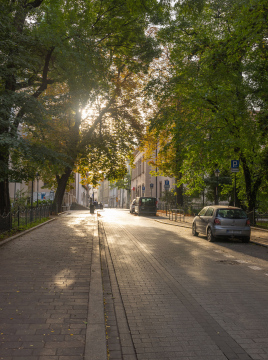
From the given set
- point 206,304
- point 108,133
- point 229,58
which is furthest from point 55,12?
point 108,133

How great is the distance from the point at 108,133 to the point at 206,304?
2398 centimetres

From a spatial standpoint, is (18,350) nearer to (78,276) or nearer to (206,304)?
(206,304)

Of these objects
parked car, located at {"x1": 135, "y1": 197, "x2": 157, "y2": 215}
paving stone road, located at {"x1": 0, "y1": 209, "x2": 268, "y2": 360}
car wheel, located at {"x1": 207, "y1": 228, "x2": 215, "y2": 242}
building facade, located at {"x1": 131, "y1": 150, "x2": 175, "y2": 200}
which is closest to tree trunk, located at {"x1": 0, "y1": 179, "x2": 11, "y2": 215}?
paving stone road, located at {"x1": 0, "y1": 209, "x2": 268, "y2": 360}

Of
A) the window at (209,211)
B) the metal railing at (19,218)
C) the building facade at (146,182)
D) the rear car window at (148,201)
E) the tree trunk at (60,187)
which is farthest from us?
the building facade at (146,182)

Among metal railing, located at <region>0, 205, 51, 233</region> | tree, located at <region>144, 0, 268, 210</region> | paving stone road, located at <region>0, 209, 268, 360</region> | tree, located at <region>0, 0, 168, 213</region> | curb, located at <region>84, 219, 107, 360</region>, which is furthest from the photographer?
tree, located at <region>144, 0, 268, 210</region>

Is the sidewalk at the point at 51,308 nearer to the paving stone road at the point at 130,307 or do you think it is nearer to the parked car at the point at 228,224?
the paving stone road at the point at 130,307

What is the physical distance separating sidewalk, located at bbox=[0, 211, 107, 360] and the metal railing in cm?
472

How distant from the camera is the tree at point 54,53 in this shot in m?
11.3

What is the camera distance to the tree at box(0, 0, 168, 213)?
37.1 ft

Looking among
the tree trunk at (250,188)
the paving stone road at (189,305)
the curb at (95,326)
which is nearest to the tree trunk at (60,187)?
the tree trunk at (250,188)

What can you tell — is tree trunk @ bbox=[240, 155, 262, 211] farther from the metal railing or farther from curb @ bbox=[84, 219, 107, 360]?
curb @ bbox=[84, 219, 107, 360]

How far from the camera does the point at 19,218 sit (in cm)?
1652

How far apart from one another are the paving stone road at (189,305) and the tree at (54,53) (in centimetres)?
481

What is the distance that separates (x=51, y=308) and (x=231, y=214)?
10.6m
